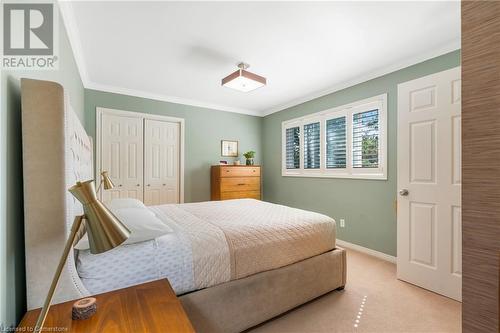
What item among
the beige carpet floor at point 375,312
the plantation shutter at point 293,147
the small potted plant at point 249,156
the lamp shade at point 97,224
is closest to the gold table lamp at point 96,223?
the lamp shade at point 97,224

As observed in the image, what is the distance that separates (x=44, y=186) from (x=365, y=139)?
3.47m

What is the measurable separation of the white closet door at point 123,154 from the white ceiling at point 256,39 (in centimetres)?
63

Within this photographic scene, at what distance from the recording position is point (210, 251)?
4.92ft

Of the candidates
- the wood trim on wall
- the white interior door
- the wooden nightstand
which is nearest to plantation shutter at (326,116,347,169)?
the white interior door

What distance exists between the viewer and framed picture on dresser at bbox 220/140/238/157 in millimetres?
4793

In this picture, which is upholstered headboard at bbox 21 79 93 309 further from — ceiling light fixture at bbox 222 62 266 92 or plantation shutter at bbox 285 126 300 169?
plantation shutter at bbox 285 126 300 169

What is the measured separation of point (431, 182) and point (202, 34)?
2.68 meters

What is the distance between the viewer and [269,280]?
1.70 m

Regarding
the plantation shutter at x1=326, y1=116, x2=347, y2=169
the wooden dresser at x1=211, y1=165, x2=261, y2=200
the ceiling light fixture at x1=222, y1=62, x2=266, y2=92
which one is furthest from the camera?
the wooden dresser at x1=211, y1=165, x2=261, y2=200

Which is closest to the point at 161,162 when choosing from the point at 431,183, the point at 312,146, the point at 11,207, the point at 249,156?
the point at 249,156

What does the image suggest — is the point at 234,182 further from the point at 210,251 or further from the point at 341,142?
the point at 210,251

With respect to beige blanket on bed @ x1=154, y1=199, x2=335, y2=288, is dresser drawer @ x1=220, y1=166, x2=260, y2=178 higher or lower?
higher

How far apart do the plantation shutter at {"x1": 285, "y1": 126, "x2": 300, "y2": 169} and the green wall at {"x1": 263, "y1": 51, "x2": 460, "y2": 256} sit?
26cm

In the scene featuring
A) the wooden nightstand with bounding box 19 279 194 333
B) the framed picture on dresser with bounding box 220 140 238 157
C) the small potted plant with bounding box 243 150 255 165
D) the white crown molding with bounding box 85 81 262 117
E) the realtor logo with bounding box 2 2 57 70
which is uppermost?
the white crown molding with bounding box 85 81 262 117
